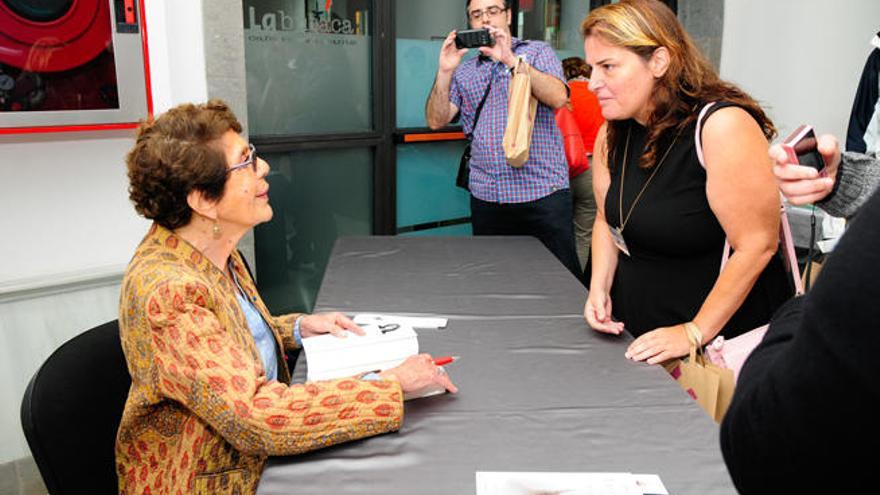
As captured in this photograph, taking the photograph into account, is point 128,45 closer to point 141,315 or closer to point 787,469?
point 141,315

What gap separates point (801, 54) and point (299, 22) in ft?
10.1

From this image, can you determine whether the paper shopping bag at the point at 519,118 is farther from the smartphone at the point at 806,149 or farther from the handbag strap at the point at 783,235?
the smartphone at the point at 806,149

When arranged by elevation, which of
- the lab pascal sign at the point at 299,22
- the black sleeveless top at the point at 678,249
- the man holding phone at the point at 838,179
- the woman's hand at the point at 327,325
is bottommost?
the woman's hand at the point at 327,325

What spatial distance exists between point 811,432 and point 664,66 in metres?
1.42

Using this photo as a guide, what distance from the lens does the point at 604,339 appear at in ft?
5.78

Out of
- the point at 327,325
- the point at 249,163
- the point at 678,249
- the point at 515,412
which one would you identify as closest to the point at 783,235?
the point at 678,249

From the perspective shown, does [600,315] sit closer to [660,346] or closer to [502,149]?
[660,346]

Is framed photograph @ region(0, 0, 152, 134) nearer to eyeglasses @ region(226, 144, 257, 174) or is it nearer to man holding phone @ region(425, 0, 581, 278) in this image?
eyeglasses @ region(226, 144, 257, 174)

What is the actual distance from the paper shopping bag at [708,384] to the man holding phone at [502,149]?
165cm

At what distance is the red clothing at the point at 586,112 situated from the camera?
4.06 m

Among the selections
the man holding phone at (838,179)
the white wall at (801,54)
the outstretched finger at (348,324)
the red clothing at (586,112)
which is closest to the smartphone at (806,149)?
the man holding phone at (838,179)

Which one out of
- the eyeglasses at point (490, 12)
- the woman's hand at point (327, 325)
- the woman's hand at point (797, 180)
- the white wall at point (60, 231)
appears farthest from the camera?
the eyeglasses at point (490, 12)

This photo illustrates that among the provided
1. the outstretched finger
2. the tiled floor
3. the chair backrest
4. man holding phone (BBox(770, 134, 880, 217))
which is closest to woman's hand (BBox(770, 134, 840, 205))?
man holding phone (BBox(770, 134, 880, 217))

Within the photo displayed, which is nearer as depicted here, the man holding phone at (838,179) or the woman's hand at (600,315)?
the man holding phone at (838,179)
